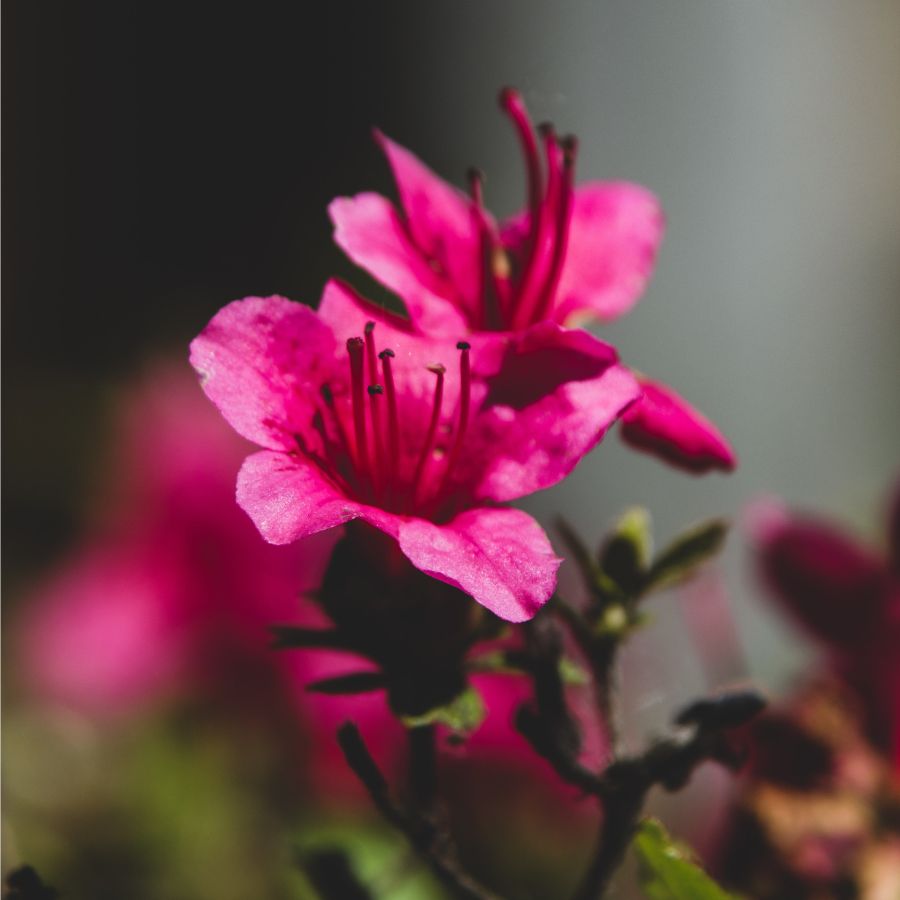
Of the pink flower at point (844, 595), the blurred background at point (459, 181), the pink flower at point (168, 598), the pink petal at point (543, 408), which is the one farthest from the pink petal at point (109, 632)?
the pink petal at point (543, 408)

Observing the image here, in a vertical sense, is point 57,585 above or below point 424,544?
below

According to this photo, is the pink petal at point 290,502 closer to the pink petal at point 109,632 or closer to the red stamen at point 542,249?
the red stamen at point 542,249

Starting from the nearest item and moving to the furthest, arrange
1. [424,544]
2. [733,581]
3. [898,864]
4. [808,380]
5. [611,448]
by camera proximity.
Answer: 1. [424,544]
2. [898,864]
3. [733,581]
4. [611,448]
5. [808,380]

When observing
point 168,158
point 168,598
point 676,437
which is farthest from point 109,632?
point 168,158

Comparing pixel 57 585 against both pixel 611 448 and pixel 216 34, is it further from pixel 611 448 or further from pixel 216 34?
pixel 216 34

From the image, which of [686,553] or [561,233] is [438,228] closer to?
[561,233]

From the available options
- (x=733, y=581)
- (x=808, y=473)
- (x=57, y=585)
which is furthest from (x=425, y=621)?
(x=808, y=473)

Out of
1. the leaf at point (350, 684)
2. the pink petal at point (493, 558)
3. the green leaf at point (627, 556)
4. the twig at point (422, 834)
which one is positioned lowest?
the twig at point (422, 834)
